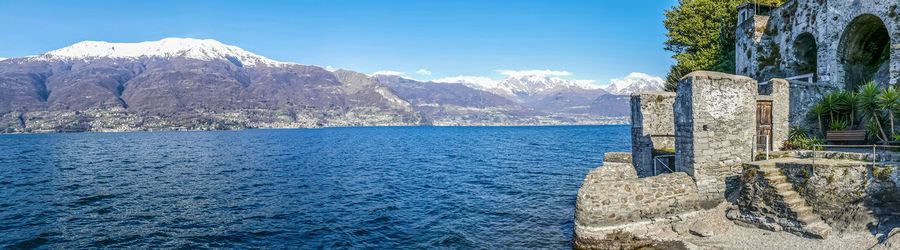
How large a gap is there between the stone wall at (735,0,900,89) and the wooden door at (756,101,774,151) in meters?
5.17

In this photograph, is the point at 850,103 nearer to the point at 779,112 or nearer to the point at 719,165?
the point at 779,112

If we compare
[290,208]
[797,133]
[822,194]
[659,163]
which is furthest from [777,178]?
[290,208]

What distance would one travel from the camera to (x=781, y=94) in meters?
19.1

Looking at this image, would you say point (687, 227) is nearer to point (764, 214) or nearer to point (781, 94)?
point (764, 214)

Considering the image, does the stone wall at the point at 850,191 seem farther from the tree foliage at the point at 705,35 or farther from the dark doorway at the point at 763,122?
the tree foliage at the point at 705,35

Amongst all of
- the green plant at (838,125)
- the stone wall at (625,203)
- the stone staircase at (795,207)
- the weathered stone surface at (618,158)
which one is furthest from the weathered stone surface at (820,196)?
the weathered stone surface at (618,158)

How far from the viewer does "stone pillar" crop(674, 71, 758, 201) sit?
15227 millimetres

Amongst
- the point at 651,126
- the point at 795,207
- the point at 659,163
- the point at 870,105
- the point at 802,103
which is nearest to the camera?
the point at 795,207

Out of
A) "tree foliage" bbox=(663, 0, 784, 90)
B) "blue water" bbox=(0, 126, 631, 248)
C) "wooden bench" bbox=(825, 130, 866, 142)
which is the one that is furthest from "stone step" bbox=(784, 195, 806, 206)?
"tree foliage" bbox=(663, 0, 784, 90)

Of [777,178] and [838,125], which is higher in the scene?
[838,125]

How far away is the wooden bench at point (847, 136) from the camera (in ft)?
56.6

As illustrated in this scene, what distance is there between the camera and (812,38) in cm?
2614

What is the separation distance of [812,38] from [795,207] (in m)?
18.1

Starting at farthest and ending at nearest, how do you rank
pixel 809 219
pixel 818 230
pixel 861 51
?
1. pixel 861 51
2. pixel 809 219
3. pixel 818 230
